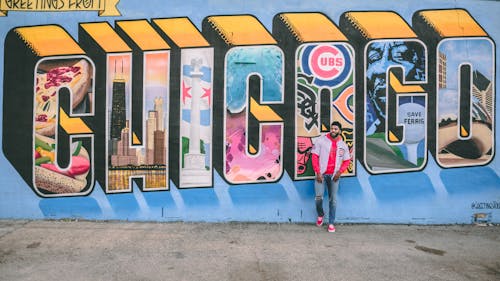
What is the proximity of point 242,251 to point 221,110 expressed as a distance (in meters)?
2.44

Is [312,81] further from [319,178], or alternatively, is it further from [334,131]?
[319,178]

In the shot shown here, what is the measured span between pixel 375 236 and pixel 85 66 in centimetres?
548

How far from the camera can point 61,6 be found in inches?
259

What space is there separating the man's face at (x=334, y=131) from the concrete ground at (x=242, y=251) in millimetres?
1535

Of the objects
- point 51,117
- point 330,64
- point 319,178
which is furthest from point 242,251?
point 51,117

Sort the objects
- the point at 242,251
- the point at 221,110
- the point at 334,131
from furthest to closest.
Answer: the point at 221,110
the point at 334,131
the point at 242,251

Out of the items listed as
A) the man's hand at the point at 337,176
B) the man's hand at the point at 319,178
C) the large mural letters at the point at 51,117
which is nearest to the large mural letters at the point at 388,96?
the man's hand at the point at 337,176

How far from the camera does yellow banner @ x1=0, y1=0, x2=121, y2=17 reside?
657 centimetres

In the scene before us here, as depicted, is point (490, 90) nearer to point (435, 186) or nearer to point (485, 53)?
point (485, 53)

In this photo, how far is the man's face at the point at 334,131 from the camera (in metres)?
6.21

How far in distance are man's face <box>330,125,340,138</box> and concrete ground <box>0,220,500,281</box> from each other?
154cm

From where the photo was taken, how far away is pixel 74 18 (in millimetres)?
6582

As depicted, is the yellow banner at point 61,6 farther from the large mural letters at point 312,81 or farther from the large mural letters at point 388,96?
the large mural letters at point 388,96

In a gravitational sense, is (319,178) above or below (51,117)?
below
